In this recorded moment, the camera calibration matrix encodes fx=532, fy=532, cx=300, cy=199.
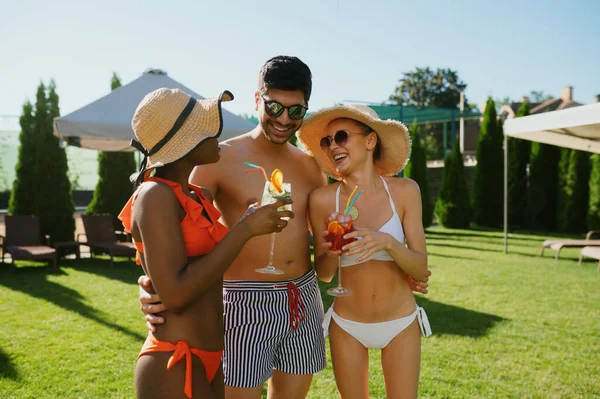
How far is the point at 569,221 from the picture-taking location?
Answer: 18281 mm

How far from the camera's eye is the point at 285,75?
8.96 feet

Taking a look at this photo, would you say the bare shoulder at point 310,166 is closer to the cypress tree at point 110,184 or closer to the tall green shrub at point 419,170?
the cypress tree at point 110,184

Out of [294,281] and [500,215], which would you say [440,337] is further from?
[500,215]

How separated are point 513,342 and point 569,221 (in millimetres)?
13980

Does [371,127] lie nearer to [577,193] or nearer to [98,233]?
[98,233]

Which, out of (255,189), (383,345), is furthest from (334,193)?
(383,345)

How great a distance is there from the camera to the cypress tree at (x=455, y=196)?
20.0 meters

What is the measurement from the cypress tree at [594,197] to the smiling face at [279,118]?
16.9 meters

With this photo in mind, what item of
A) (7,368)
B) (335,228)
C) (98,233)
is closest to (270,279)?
(335,228)

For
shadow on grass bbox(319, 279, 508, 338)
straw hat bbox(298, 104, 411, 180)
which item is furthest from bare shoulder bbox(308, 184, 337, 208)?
shadow on grass bbox(319, 279, 508, 338)

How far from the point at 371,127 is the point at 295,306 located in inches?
41.7

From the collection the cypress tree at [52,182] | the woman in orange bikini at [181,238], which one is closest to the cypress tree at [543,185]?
the cypress tree at [52,182]

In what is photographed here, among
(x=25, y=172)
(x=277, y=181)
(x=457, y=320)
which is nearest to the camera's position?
(x=277, y=181)

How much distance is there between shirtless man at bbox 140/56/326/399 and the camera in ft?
8.77
